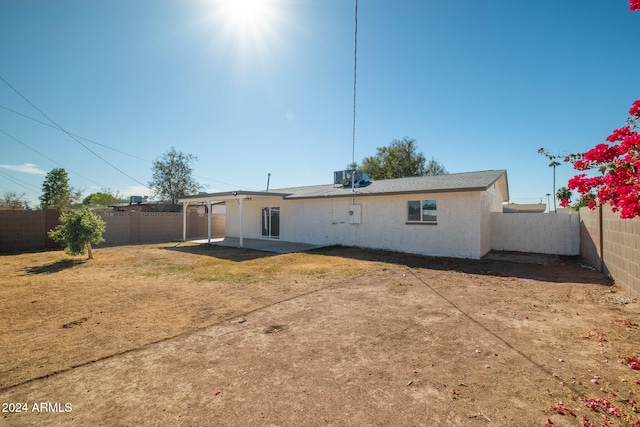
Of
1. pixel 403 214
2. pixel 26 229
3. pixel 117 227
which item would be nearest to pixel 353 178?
pixel 403 214

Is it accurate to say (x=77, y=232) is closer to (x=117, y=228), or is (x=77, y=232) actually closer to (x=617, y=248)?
(x=117, y=228)

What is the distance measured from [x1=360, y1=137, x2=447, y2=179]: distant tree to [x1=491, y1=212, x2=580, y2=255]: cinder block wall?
19726 millimetres

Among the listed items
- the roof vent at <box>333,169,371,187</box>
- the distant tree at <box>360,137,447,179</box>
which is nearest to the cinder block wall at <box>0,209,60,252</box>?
the roof vent at <box>333,169,371,187</box>

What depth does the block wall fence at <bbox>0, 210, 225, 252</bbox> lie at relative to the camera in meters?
13.1

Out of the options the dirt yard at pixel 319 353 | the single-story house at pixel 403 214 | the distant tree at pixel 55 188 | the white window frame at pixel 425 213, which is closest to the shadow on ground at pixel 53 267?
the dirt yard at pixel 319 353

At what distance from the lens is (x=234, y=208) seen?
19.5 metres

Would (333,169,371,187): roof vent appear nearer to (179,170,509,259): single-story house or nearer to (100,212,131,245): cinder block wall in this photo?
(179,170,509,259): single-story house

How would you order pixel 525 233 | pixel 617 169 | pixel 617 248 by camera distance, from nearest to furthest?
pixel 617 169, pixel 617 248, pixel 525 233

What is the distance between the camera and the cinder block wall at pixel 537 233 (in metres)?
11.3

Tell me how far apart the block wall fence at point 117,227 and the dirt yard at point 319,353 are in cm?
830

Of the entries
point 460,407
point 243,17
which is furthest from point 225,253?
point 460,407

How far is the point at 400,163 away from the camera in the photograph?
107ft

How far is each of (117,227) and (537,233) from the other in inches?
839

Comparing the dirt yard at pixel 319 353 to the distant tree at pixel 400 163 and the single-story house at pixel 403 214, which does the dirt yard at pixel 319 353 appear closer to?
the single-story house at pixel 403 214
